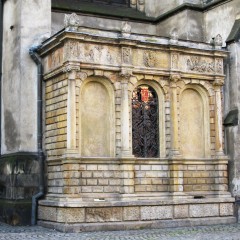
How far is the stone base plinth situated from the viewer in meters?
16.3

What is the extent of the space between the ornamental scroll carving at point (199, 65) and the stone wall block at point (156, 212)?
16.5 ft

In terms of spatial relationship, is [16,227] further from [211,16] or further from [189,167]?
[211,16]

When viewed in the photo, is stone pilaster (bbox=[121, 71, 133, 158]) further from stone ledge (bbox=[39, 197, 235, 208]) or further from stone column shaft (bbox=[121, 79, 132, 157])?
stone ledge (bbox=[39, 197, 235, 208])

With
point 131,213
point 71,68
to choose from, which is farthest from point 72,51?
point 131,213

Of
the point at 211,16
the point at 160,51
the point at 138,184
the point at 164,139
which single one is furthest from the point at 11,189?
the point at 211,16

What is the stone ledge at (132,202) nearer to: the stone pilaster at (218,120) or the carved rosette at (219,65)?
the stone pilaster at (218,120)

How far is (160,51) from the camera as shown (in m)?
18.4

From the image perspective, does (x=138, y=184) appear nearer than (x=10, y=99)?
Yes

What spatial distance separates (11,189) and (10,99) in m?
3.35

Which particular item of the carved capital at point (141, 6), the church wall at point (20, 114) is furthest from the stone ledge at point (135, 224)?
the carved capital at point (141, 6)

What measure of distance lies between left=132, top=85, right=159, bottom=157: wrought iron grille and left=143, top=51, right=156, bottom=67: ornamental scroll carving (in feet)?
2.64

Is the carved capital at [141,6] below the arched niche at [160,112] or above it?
above

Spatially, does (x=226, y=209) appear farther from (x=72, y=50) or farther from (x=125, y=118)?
(x=72, y=50)

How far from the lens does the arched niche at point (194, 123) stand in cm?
1884
